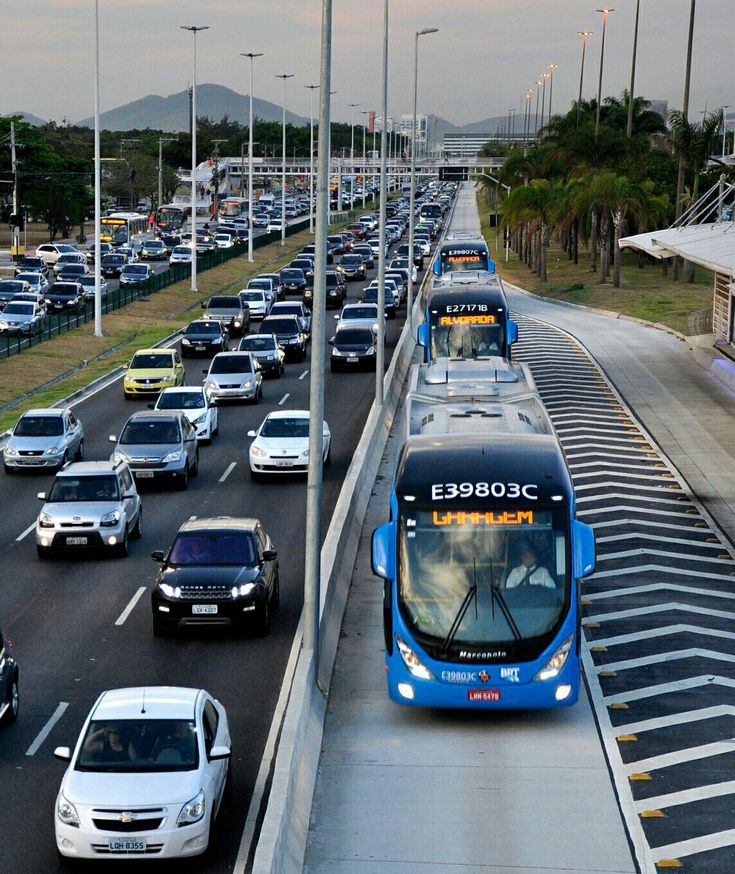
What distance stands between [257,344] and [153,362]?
545cm

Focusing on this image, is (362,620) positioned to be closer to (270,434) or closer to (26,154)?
(270,434)

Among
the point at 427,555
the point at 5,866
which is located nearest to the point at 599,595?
the point at 427,555

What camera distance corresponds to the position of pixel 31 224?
17550 cm

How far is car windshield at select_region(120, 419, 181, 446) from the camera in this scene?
33344 mm

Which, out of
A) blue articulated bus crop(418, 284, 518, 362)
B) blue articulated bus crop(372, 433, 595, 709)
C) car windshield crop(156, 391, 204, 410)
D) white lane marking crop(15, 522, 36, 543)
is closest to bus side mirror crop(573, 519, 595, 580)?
blue articulated bus crop(372, 433, 595, 709)

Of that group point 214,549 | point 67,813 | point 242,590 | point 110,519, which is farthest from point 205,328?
point 67,813

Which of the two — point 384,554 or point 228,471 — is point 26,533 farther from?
point 384,554

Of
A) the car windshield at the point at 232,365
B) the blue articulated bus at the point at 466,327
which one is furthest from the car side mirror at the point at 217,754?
the car windshield at the point at 232,365

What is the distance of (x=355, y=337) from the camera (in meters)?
53.4

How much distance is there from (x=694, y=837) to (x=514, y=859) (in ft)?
5.94

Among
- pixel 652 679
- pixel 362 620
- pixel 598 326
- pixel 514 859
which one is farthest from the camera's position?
pixel 598 326

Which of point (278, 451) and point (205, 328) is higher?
point (278, 451)

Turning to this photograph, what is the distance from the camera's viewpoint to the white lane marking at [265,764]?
14.4 m

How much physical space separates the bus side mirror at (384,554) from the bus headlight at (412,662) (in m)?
0.76
